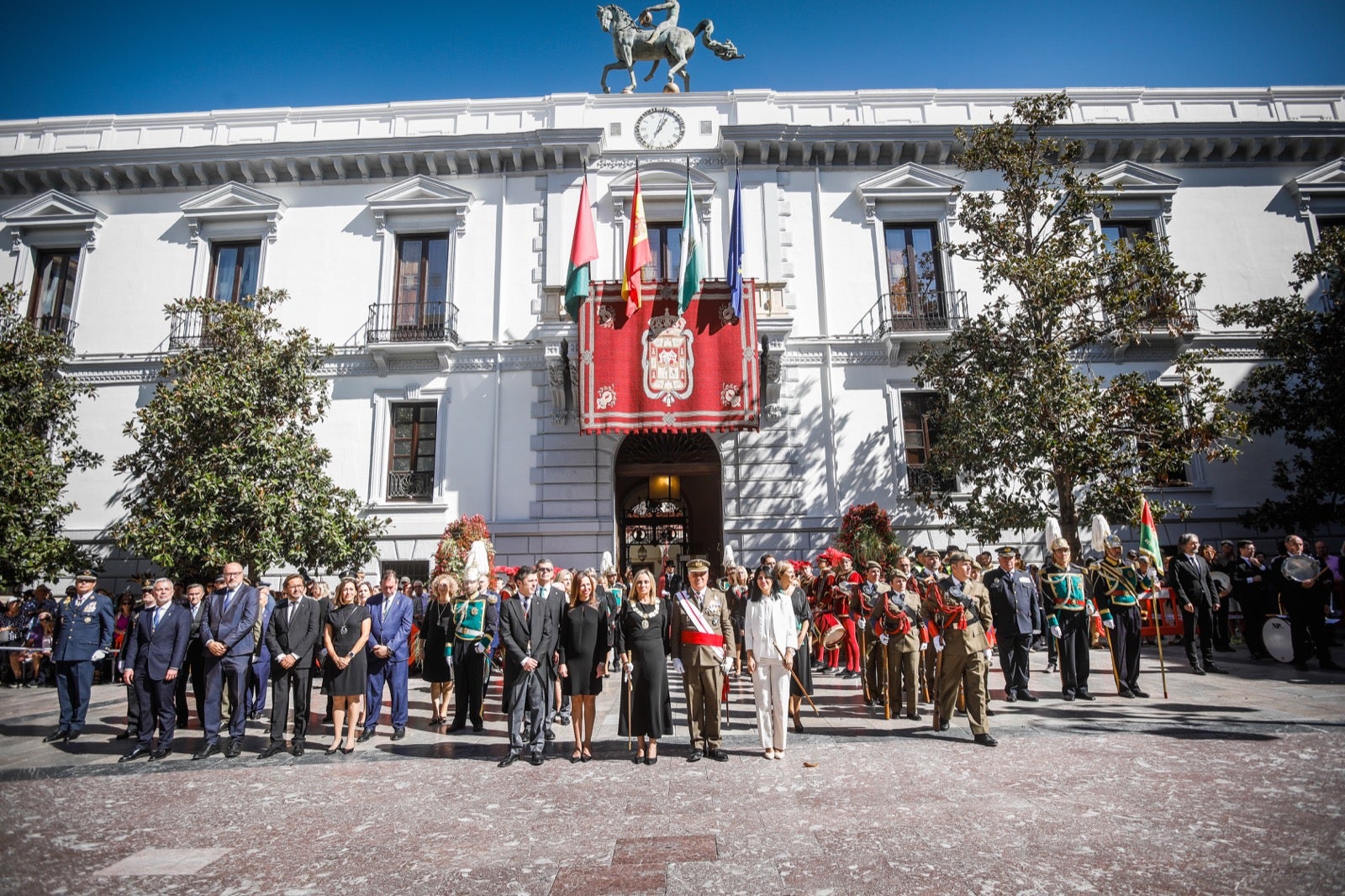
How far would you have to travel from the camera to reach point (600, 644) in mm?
7262

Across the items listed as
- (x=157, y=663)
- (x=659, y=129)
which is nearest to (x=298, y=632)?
(x=157, y=663)

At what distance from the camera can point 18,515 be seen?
13.5m

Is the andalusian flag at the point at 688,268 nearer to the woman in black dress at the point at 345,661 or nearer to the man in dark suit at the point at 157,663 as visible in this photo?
the woman in black dress at the point at 345,661

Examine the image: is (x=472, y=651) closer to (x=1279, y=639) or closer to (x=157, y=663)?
(x=157, y=663)

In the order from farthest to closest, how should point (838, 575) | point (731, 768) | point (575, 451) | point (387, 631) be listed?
point (575, 451), point (838, 575), point (387, 631), point (731, 768)

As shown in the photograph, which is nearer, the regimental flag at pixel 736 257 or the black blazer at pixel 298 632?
the black blazer at pixel 298 632

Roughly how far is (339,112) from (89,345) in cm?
926

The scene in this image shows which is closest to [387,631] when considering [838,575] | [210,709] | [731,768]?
[210,709]

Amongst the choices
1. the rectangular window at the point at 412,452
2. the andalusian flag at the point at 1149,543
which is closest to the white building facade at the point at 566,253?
the rectangular window at the point at 412,452

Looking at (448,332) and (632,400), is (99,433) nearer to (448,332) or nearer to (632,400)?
(448,332)

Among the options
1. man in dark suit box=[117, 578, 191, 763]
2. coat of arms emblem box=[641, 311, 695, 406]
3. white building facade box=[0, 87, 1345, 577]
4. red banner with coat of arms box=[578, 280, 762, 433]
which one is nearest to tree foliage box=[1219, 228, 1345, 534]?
white building facade box=[0, 87, 1345, 577]

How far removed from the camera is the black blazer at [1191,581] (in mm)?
10273

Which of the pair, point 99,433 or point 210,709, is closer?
point 210,709

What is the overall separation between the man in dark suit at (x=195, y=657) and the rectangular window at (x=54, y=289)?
1559 centimetres
